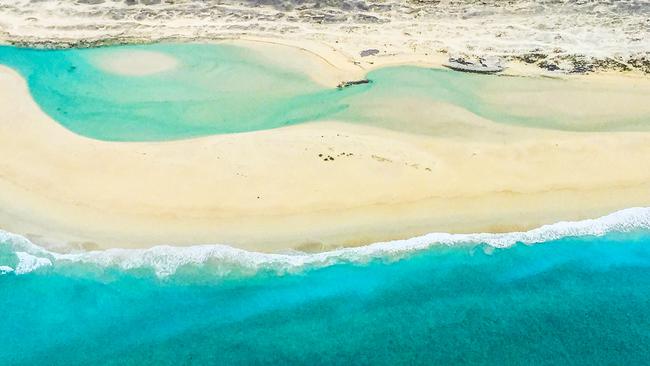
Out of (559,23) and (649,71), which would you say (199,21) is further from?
(649,71)

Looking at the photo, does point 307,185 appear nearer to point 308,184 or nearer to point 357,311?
point 308,184

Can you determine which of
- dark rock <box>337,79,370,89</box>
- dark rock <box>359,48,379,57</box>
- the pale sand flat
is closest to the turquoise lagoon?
the pale sand flat

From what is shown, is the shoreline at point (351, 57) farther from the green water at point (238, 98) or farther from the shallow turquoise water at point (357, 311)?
the shallow turquoise water at point (357, 311)

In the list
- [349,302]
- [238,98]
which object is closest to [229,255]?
[349,302]

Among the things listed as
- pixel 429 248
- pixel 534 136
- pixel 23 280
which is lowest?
pixel 23 280

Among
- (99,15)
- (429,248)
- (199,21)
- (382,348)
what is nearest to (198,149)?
(429,248)

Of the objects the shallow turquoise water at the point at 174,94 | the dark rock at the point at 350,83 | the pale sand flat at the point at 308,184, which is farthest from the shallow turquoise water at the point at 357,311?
the dark rock at the point at 350,83
